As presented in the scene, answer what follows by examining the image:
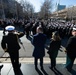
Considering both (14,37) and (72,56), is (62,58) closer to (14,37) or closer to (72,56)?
(72,56)

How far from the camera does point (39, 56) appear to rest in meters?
5.93

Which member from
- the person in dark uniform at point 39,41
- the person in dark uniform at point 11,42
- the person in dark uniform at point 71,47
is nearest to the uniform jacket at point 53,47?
the person in dark uniform at point 39,41

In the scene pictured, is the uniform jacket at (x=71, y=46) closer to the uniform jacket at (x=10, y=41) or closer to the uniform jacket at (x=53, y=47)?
the uniform jacket at (x=53, y=47)

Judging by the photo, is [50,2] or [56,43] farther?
[50,2]

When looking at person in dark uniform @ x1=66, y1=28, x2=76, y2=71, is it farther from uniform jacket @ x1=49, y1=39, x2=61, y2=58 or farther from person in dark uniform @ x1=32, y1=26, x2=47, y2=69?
person in dark uniform @ x1=32, y1=26, x2=47, y2=69

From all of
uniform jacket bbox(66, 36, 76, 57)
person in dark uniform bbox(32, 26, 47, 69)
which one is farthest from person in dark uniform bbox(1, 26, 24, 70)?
uniform jacket bbox(66, 36, 76, 57)

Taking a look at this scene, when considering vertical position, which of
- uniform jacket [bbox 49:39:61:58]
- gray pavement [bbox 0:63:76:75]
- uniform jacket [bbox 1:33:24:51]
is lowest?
gray pavement [bbox 0:63:76:75]

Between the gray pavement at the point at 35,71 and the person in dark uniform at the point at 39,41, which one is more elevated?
the person in dark uniform at the point at 39,41

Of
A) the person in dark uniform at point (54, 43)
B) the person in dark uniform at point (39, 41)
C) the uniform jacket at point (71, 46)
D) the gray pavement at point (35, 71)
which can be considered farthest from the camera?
the gray pavement at point (35, 71)

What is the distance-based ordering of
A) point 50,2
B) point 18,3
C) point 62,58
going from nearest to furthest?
point 62,58 < point 50,2 < point 18,3

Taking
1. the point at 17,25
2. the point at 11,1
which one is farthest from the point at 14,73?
the point at 11,1

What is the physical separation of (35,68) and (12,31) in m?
1.81

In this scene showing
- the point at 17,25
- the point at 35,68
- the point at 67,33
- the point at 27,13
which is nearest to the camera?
the point at 35,68

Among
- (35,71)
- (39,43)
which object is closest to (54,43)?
(39,43)
